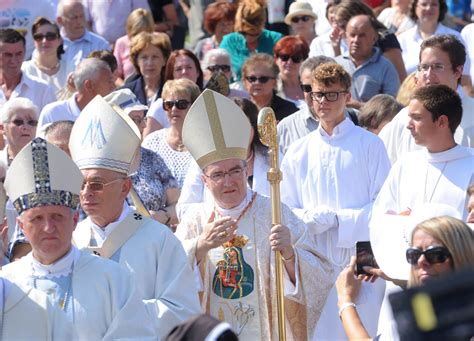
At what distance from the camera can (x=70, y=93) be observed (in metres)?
9.64

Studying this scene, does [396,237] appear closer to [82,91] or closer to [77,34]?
[82,91]

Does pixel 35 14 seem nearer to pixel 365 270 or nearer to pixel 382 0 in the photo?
pixel 382 0

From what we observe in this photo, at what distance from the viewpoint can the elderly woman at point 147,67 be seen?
9.76m

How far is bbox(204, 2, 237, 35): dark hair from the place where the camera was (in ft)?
37.7

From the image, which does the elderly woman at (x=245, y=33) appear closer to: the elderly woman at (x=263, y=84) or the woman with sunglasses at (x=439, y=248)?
the elderly woman at (x=263, y=84)

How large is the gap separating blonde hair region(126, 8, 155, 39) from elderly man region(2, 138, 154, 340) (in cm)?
680

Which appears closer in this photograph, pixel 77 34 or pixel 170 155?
pixel 170 155

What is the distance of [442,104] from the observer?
6148mm

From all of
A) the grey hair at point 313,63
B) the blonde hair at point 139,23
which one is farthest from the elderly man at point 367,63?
the blonde hair at point 139,23

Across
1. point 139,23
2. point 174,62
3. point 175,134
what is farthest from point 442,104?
point 139,23

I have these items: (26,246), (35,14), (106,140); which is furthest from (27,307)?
(35,14)

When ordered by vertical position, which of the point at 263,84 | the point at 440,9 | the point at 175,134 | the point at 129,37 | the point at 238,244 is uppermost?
the point at 129,37

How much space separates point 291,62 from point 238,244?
13.4ft

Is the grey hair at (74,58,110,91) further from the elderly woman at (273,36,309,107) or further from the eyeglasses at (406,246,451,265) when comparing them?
the eyeglasses at (406,246,451,265)
